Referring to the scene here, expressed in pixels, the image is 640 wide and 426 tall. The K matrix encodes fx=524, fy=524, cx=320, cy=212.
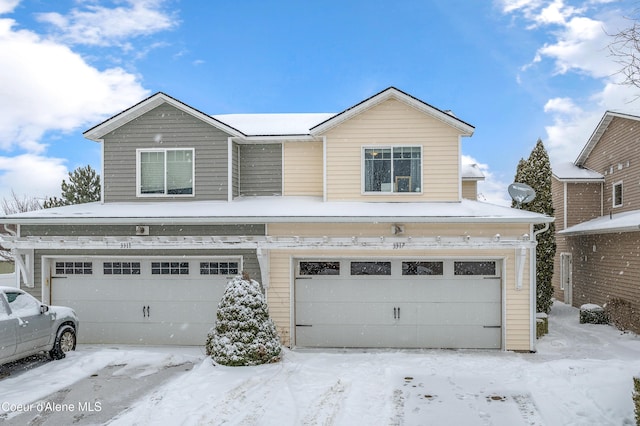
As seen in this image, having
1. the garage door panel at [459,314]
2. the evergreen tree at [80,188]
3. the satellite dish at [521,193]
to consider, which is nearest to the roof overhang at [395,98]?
the satellite dish at [521,193]

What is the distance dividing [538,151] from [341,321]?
1068 cm

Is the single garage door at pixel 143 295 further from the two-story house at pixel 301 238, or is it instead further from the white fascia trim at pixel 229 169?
the white fascia trim at pixel 229 169

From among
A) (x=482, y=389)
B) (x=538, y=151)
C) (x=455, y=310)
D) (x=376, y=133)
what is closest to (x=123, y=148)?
(x=376, y=133)

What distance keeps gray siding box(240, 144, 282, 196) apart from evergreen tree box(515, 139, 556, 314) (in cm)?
923

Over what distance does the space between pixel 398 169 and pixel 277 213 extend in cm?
370

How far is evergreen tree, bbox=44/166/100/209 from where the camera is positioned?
2875 centimetres

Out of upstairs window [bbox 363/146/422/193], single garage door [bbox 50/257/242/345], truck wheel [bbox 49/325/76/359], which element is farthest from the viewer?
upstairs window [bbox 363/146/422/193]

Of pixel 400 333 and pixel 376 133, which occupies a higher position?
pixel 376 133

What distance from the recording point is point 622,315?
16.5 metres

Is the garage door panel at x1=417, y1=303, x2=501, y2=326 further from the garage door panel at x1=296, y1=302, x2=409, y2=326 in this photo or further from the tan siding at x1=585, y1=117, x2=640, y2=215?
the tan siding at x1=585, y1=117, x2=640, y2=215

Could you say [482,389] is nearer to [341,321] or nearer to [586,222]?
[341,321]

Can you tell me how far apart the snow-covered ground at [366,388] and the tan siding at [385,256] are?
78cm

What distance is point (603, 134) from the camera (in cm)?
2255

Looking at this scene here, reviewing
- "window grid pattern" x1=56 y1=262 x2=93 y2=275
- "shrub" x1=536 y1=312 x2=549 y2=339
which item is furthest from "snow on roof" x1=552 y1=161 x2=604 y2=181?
"window grid pattern" x1=56 y1=262 x2=93 y2=275
